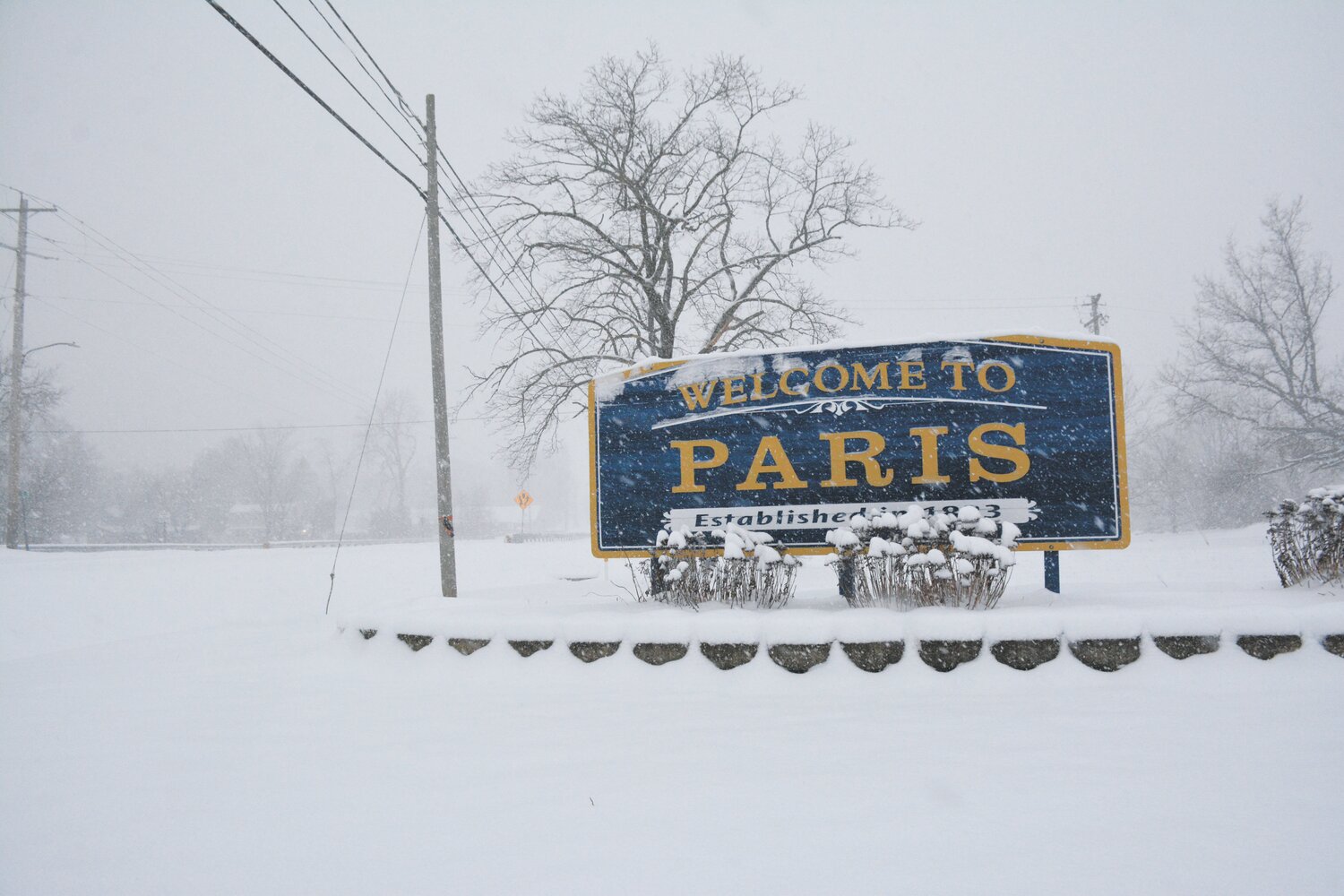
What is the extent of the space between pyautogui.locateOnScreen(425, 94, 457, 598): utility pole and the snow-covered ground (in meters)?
2.66

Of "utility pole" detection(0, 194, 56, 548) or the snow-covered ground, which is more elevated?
"utility pole" detection(0, 194, 56, 548)

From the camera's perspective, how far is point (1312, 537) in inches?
203

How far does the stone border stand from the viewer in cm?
405

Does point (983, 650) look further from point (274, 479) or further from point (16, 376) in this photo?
point (274, 479)

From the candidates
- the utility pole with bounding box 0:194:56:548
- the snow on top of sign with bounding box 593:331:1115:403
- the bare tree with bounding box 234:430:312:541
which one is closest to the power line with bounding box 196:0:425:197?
the snow on top of sign with bounding box 593:331:1115:403

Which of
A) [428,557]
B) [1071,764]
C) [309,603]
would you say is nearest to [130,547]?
[428,557]

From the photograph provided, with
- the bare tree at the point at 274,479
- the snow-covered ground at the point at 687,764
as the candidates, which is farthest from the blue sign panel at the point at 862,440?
the bare tree at the point at 274,479

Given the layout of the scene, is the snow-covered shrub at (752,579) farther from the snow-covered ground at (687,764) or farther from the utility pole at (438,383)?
the utility pole at (438,383)

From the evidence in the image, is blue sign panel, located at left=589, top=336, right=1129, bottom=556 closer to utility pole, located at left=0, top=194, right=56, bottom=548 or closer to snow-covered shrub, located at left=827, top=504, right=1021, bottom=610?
snow-covered shrub, located at left=827, top=504, right=1021, bottom=610

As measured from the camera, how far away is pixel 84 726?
410 cm

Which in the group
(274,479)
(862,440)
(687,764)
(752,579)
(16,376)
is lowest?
(687,764)

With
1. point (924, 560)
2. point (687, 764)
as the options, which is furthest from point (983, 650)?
point (687, 764)

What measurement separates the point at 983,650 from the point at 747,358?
3332mm

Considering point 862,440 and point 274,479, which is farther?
point 274,479
